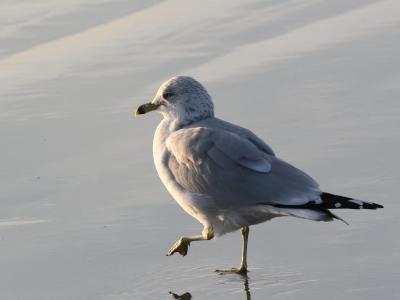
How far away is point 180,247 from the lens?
5.97 m

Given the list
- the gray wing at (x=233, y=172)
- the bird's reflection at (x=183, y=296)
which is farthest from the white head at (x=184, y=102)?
the bird's reflection at (x=183, y=296)

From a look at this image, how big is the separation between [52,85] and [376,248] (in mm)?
3413

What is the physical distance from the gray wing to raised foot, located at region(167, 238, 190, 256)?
9.6 inches

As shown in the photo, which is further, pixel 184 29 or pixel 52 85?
pixel 184 29

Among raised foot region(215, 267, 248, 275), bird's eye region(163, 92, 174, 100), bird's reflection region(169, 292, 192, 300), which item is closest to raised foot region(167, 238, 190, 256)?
raised foot region(215, 267, 248, 275)

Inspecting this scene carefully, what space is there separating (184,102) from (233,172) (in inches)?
30.0

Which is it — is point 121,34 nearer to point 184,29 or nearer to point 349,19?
point 184,29

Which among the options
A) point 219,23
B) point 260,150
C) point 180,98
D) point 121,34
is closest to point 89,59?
point 121,34

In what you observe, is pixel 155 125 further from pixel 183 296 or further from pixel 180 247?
pixel 183 296

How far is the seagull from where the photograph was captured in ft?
18.8

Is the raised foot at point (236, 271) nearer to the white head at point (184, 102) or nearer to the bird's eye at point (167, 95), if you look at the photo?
the white head at point (184, 102)

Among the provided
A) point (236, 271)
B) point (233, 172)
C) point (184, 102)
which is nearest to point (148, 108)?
point (184, 102)

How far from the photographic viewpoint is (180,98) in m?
6.59

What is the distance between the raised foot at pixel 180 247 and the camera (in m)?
5.94
